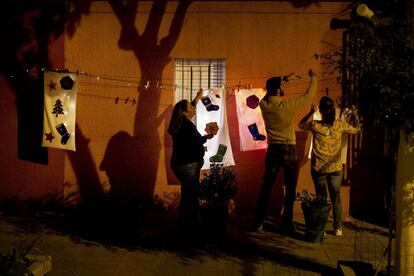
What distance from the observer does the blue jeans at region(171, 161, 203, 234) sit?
8492mm

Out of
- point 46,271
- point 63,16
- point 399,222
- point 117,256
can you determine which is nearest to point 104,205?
point 117,256

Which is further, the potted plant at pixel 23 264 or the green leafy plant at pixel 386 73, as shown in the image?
the potted plant at pixel 23 264

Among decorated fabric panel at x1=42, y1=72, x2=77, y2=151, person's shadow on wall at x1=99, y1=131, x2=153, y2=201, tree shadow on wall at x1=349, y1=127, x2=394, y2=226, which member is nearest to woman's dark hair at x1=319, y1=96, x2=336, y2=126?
tree shadow on wall at x1=349, y1=127, x2=394, y2=226

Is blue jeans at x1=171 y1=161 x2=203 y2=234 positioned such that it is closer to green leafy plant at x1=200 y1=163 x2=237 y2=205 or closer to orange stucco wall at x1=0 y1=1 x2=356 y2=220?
green leafy plant at x1=200 y1=163 x2=237 y2=205

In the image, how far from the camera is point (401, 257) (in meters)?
6.14

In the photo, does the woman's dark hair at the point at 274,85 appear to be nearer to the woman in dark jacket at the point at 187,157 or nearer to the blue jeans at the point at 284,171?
the blue jeans at the point at 284,171

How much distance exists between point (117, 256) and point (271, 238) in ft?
8.11

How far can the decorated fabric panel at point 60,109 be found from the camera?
9.61 meters

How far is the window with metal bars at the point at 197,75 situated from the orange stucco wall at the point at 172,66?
233mm

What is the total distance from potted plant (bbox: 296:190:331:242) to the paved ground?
0.51 feet

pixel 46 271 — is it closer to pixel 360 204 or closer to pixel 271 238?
pixel 271 238

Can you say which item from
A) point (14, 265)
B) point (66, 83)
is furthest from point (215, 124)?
point (14, 265)

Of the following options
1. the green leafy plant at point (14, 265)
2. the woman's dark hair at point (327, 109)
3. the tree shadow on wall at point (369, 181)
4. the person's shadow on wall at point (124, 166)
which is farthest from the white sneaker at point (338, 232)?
the green leafy plant at point (14, 265)

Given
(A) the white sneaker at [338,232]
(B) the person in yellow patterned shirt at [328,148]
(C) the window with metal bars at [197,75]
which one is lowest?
(A) the white sneaker at [338,232]
